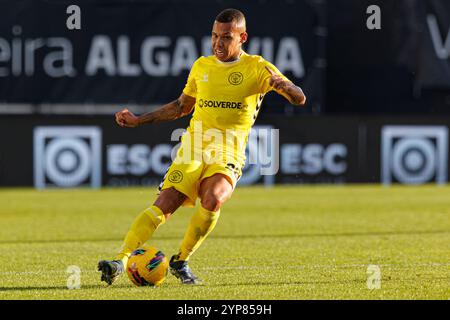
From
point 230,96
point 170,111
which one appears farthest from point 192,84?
point 230,96

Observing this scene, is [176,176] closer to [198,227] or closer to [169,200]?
[169,200]

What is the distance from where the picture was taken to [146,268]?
7391mm

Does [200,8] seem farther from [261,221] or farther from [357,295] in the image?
[357,295]

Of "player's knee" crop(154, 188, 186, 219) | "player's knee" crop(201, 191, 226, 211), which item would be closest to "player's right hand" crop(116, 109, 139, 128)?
"player's knee" crop(154, 188, 186, 219)

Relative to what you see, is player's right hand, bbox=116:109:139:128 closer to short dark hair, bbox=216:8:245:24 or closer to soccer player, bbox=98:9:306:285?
soccer player, bbox=98:9:306:285

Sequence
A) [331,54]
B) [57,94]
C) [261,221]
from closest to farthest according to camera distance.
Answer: [261,221] < [57,94] < [331,54]

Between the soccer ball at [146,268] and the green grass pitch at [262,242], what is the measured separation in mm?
105

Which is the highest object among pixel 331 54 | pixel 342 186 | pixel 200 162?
pixel 331 54

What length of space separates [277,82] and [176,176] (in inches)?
39.4

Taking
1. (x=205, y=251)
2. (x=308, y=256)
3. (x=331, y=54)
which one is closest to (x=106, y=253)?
(x=205, y=251)

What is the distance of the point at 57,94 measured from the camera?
19.1 meters

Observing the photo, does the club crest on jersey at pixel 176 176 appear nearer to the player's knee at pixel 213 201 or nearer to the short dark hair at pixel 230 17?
the player's knee at pixel 213 201

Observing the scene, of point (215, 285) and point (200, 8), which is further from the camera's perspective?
point (200, 8)

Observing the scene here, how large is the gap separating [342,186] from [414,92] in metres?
2.35
